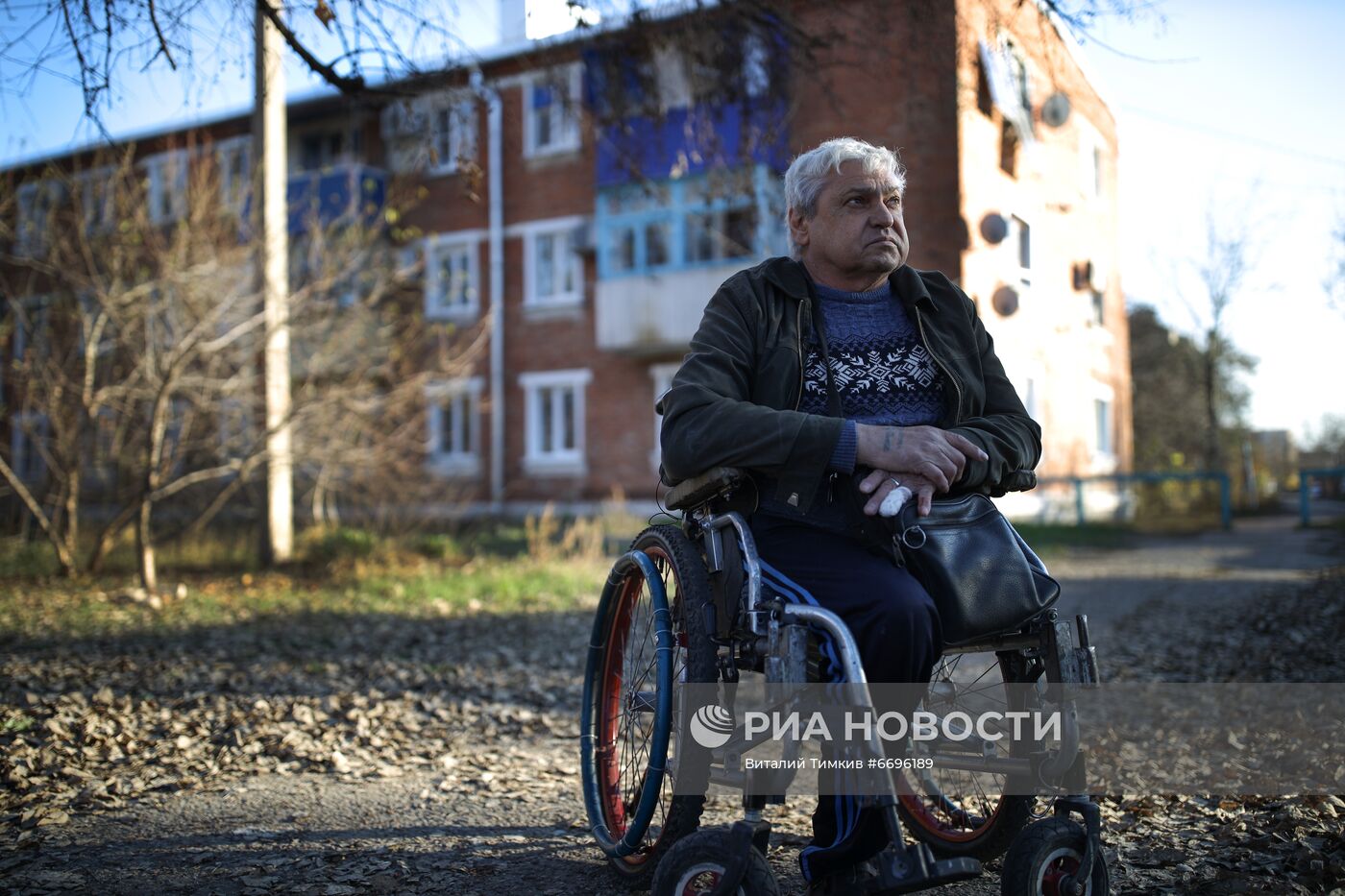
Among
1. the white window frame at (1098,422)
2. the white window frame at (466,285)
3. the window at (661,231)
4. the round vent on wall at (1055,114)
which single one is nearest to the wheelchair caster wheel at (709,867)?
the round vent on wall at (1055,114)

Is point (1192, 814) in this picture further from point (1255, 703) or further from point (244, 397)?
point (244, 397)

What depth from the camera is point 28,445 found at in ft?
35.4

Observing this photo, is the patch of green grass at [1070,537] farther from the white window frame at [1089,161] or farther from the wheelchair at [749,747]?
the wheelchair at [749,747]

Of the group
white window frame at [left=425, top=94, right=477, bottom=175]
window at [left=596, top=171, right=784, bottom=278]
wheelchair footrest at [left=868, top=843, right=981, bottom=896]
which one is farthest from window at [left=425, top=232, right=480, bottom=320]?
wheelchair footrest at [left=868, top=843, right=981, bottom=896]

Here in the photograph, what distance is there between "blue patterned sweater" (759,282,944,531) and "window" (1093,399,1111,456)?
21041 millimetres

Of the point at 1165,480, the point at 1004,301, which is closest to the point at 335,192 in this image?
the point at 1004,301

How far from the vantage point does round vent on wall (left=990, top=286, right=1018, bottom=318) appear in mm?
12133

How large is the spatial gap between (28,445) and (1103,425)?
1938cm

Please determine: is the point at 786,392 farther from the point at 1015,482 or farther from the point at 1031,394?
the point at 1031,394

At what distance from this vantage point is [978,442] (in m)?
2.51

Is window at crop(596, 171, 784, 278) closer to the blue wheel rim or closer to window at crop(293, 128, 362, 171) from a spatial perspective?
window at crop(293, 128, 362, 171)

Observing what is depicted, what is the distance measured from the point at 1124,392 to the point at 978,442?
2339 centimetres

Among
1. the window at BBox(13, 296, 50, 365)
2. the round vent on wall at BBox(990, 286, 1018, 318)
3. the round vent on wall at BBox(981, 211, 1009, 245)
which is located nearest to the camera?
the window at BBox(13, 296, 50, 365)

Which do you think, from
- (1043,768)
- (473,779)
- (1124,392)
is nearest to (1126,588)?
(473,779)
